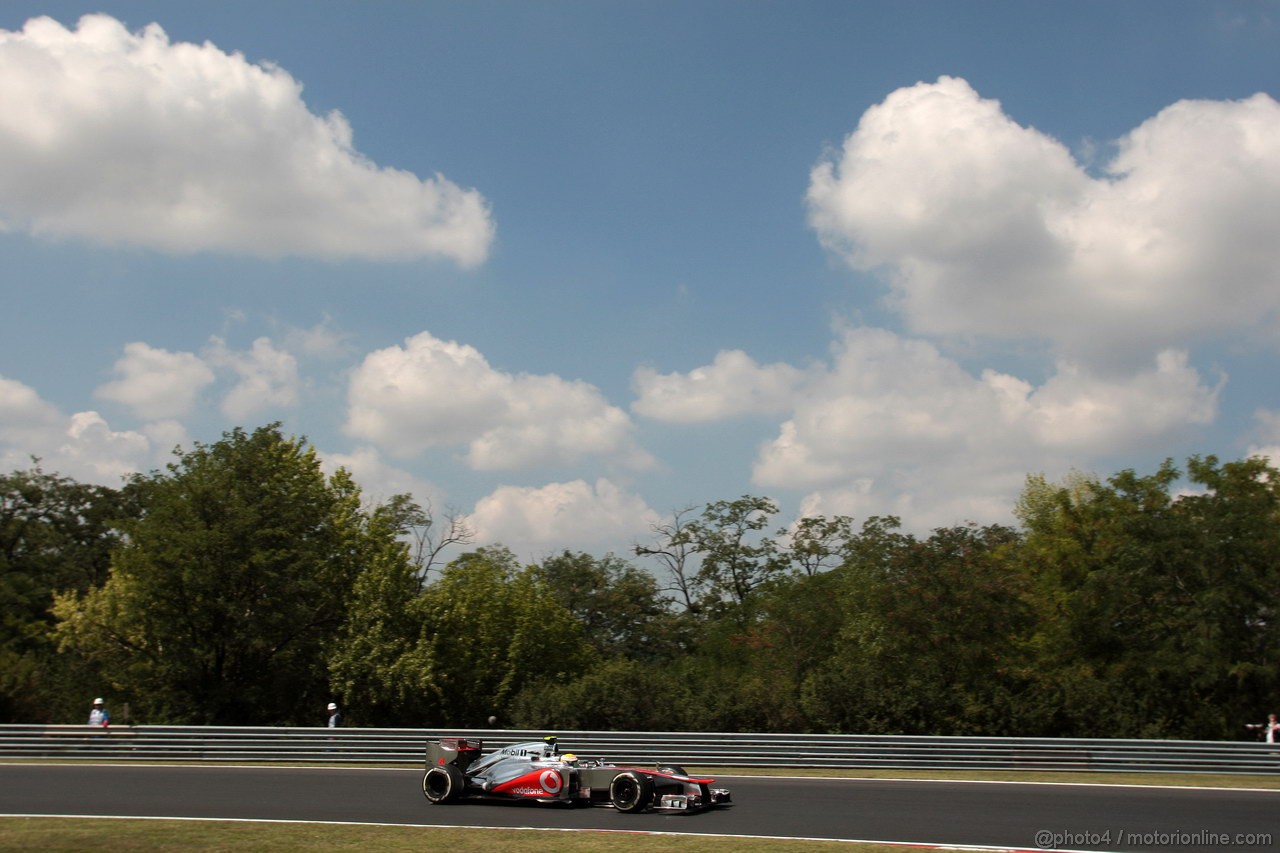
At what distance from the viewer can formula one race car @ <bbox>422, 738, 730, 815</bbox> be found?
652 inches

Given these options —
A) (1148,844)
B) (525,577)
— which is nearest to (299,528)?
(525,577)

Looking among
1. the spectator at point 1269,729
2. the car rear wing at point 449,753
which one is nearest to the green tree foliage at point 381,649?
the car rear wing at point 449,753

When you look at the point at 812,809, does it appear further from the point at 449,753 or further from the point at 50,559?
the point at 50,559

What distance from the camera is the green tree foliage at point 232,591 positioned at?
37.8 metres

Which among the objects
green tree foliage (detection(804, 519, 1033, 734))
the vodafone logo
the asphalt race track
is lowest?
the asphalt race track

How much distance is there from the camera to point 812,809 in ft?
54.5

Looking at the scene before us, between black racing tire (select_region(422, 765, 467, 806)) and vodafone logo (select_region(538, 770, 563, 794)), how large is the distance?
153cm

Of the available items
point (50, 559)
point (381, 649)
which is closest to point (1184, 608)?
point (381, 649)

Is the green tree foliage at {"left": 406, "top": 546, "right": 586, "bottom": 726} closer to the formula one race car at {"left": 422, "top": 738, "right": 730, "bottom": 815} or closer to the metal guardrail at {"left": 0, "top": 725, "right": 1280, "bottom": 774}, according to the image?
the metal guardrail at {"left": 0, "top": 725, "right": 1280, "bottom": 774}

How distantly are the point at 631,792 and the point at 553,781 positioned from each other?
4.72 feet

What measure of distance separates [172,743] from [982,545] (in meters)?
26.0

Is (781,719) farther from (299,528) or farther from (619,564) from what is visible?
(619,564)

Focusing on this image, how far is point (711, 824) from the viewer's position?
15.3 metres

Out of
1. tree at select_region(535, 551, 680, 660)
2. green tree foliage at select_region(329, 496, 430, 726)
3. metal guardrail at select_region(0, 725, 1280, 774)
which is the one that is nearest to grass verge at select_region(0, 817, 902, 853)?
metal guardrail at select_region(0, 725, 1280, 774)
